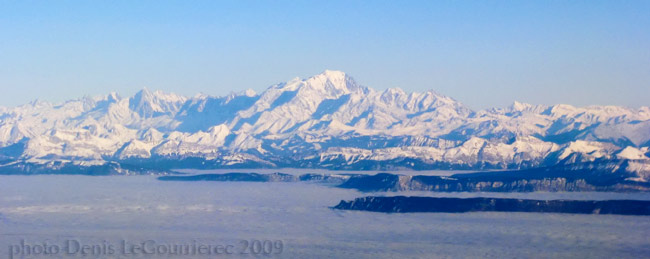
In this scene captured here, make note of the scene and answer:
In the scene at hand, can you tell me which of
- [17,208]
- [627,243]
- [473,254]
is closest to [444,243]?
[473,254]

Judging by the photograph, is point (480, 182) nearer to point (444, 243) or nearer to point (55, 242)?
point (444, 243)

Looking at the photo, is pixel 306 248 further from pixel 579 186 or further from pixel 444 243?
pixel 579 186

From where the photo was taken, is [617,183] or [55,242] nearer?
[55,242]

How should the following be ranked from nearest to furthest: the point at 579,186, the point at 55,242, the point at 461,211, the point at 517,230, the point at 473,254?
the point at 473,254
the point at 55,242
the point at 517,230
the point at 461,211
the point at 579,186

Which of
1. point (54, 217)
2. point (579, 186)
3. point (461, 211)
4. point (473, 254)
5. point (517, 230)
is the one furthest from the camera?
point (579, 186)

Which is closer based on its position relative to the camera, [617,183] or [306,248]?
[306,248]

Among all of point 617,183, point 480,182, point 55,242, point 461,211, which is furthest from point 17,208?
point 617,183
